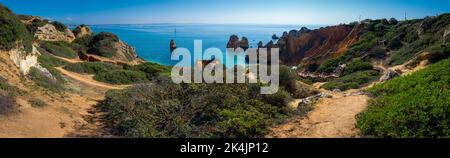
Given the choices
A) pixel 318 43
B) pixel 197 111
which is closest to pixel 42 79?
pixel 197 111

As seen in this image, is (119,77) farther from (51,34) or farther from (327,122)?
(51,34)

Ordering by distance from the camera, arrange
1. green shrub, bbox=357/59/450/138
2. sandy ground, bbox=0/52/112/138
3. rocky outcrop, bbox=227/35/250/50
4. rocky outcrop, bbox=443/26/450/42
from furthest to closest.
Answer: rocky outcrop, bbox=227/35/250/50, rocky outcrop, bbox=443/26/450/42, sandy ground, bbox=0/52/112/138, green shrub, bbox=357/59/450/138

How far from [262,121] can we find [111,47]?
43.3m

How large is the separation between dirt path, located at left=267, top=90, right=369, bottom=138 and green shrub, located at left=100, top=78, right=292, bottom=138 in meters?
0.54

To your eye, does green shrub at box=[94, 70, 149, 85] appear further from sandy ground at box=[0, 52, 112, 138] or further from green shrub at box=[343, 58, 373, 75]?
green shrub at box=[343, 58, 373, 75]

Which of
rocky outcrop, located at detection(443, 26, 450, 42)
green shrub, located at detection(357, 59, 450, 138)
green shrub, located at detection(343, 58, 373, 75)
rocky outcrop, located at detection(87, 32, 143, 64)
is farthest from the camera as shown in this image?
rocky outcrop, located at detection(87, 32, 143, 64)

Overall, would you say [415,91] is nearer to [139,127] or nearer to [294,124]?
[294,124]

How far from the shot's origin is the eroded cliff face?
58.2 metres

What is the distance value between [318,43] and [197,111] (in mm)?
55192

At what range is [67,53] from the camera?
42.8 meters

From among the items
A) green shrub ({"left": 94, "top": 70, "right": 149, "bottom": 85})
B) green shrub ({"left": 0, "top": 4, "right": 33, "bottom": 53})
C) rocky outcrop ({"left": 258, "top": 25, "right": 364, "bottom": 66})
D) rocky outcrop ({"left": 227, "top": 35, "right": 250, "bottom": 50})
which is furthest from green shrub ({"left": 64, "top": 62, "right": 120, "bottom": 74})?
rocky outcrop ({"left": 227, "top": 35, "right": 250, "bottom": 50})

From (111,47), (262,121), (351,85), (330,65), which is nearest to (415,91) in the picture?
(262,121)

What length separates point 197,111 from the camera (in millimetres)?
12719

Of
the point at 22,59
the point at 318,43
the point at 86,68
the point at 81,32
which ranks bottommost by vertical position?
the point at 86,68
